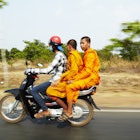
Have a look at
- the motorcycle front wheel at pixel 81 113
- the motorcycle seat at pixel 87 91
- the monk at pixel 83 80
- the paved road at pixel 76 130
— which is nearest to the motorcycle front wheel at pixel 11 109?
the paved road at pixel 76 130

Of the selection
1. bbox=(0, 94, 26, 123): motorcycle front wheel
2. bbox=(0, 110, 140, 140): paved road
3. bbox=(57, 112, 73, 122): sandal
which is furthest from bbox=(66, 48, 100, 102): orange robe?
bbox=(0, 94, 26, 123): motorcycle front wheel

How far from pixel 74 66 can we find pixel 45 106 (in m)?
0.91

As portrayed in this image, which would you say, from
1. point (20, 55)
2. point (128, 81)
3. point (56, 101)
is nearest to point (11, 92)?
point (56, 101)

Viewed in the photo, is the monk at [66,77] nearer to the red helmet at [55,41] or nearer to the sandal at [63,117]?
the sandal at [63,117]

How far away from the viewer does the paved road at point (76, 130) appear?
6383 millimetres

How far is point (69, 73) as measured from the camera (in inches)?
278

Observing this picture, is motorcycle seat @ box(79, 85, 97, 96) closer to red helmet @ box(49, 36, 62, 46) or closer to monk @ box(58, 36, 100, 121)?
monk @ box(58, 36, 100, 121)

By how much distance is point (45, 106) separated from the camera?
23.6ft

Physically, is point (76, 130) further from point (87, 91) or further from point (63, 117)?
point (87, 91)

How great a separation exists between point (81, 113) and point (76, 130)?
0.45m

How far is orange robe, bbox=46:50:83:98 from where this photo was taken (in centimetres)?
703

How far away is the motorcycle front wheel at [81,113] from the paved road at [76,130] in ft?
0.38

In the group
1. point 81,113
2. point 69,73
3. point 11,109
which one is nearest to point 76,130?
point 81,113

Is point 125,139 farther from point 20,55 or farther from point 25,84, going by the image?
point 20,55
